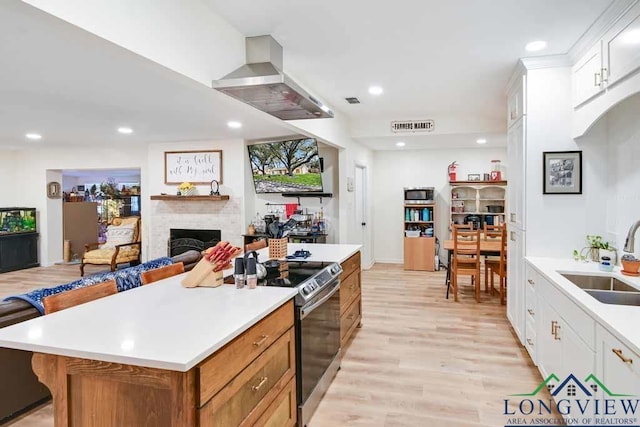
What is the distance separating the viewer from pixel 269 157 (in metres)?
6.58

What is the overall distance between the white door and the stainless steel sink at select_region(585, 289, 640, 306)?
4.38m

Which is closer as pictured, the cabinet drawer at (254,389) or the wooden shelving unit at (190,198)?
the cabinet drawer at (254,389)

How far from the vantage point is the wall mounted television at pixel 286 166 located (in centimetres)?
623

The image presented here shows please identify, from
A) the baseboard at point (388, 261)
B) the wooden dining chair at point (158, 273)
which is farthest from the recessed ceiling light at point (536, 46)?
Result: the baseboard at point (388, 261)

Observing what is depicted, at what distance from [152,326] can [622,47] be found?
2.95m

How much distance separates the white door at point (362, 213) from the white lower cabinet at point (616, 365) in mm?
4852

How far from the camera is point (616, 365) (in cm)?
156

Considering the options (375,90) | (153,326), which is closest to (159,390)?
(153,326)

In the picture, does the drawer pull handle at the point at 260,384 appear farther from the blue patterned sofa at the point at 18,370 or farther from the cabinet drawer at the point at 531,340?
the cabinet drawer at the point at 531,340

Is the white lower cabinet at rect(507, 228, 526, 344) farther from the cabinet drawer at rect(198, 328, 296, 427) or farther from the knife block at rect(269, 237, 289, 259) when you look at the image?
the cabinet drawer at rect(198, 328, 296, 427)

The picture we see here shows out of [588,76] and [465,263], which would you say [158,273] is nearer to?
[588,76]

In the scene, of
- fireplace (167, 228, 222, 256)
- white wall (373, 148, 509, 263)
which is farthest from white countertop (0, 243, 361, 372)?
white wall (373, 148, 509, 263)

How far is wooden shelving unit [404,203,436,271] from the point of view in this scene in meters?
6.93

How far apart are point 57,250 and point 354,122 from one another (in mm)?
6851
